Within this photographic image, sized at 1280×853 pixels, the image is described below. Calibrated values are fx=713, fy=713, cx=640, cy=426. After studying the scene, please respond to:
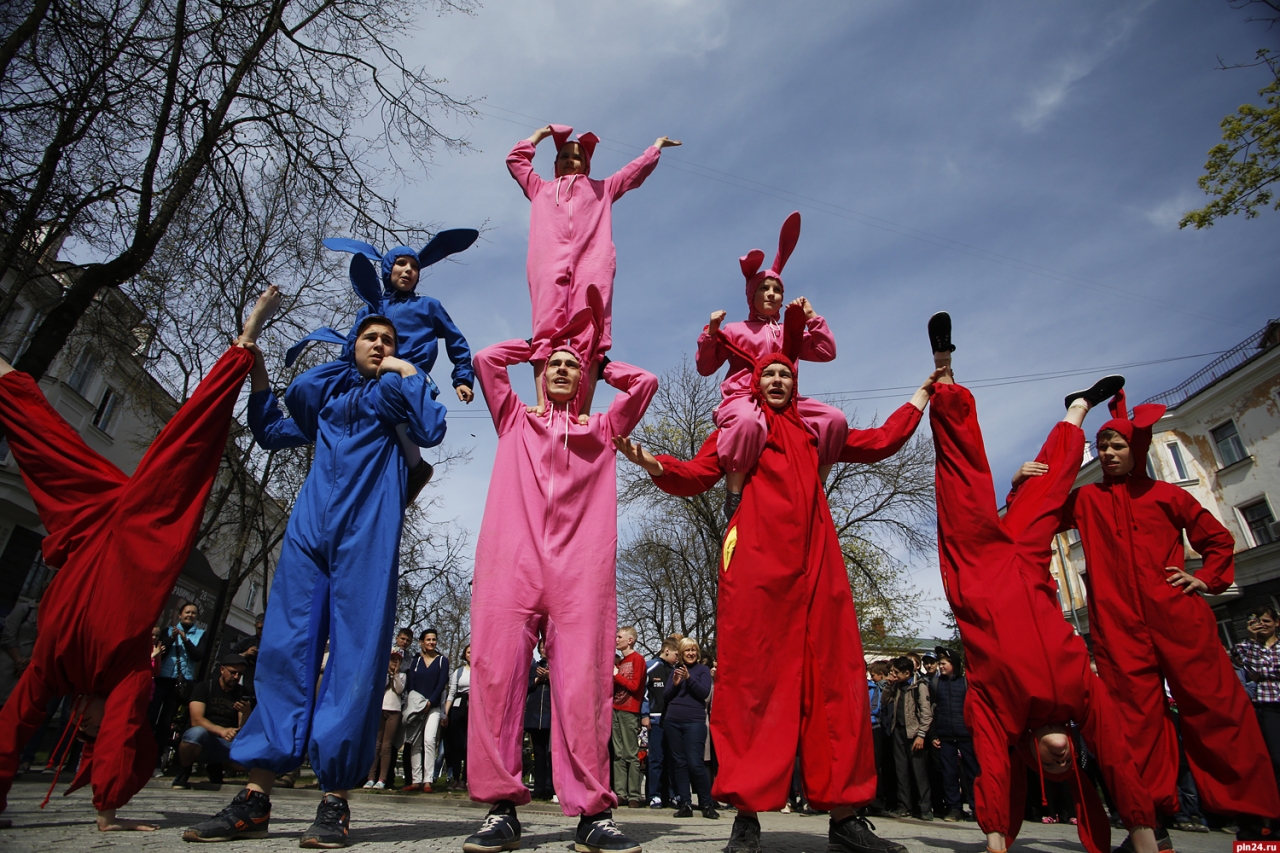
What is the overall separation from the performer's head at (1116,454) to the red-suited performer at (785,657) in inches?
82.0

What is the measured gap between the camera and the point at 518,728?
304cm

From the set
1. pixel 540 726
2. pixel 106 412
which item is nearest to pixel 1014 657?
pixel 540 726

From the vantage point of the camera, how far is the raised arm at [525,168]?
15.3 ft

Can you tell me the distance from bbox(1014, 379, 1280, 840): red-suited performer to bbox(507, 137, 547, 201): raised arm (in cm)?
338

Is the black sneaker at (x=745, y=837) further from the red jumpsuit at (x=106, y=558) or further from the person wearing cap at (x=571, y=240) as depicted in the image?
the red jumpsuit at (x=106, y=558)

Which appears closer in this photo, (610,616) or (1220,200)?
(610,616)

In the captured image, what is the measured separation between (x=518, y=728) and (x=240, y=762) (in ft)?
3.79

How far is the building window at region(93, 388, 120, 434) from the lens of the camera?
2214 centimetres

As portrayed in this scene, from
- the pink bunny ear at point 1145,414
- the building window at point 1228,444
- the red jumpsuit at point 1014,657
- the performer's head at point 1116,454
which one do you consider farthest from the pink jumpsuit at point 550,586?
the building window at point 1228,444

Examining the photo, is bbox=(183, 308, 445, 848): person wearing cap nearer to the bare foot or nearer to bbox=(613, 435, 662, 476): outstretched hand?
the bare foot

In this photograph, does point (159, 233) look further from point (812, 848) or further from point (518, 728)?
point (812, 848)

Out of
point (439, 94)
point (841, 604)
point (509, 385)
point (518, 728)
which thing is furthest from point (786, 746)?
point (439, 94)

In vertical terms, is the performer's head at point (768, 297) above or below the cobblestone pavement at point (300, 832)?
above

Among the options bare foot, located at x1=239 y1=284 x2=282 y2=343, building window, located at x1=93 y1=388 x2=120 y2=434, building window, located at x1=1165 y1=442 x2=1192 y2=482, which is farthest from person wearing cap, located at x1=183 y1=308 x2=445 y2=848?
building window, located at x1=1165 y1=442 x2=1192 y2=482
